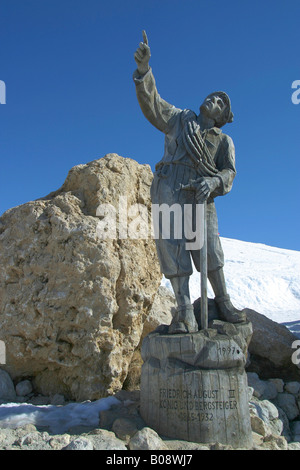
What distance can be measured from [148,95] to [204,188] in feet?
3.78

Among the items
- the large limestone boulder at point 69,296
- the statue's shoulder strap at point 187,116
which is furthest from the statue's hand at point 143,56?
the large limestone boulder at point 69,296

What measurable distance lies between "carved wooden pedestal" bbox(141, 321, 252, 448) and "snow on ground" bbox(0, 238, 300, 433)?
0.71 meters

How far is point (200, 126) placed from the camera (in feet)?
13.8

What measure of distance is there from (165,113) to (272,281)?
13.6 m

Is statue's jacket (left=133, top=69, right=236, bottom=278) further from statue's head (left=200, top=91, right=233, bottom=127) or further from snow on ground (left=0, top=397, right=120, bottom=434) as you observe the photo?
snow on ground (left=0, top=397, right=120, bottom=434)

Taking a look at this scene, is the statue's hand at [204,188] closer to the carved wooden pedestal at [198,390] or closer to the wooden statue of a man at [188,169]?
the wooden statue of a man at [188,169]

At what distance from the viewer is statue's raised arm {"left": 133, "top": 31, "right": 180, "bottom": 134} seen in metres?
3.90

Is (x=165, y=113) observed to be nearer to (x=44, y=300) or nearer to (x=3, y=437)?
(x=44, y=300)

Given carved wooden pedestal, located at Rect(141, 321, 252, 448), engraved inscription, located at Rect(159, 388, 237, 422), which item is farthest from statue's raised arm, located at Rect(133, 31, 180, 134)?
engraved inscription, located at Rect(159, 388, 237, 422)

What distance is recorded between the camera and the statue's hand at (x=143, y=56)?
387 cm

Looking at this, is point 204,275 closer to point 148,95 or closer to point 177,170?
point 177,170

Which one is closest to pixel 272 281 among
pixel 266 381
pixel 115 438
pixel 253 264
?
pixel 253 264
